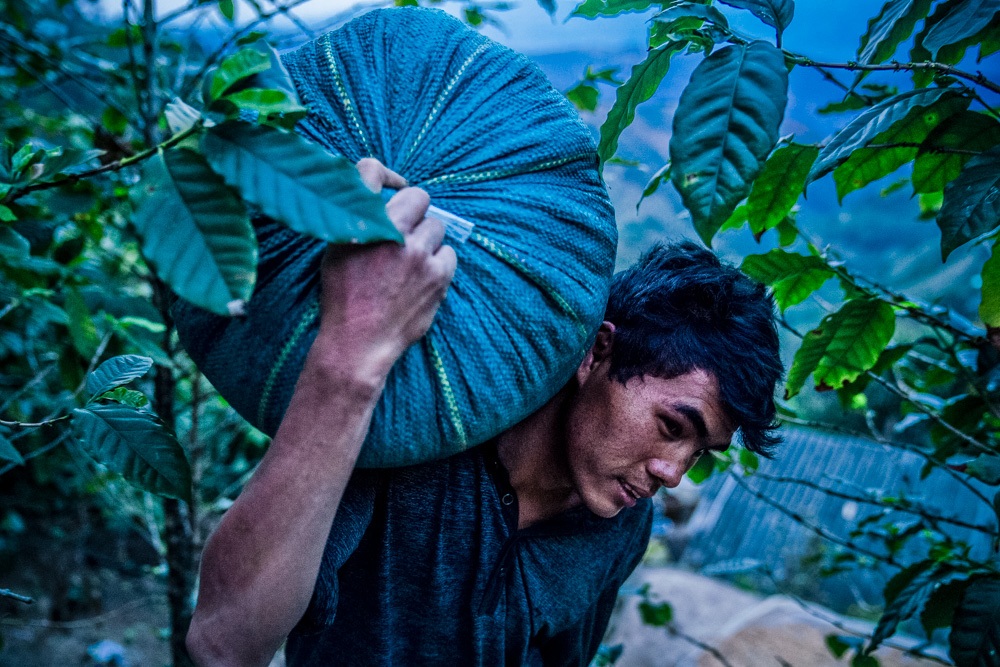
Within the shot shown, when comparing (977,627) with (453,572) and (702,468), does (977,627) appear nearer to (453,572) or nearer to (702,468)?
(702,468)

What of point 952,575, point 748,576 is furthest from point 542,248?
point 748,576

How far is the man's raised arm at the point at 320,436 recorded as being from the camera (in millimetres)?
722

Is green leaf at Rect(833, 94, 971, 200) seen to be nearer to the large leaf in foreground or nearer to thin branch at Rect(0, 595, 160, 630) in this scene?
the large leaf in foreground

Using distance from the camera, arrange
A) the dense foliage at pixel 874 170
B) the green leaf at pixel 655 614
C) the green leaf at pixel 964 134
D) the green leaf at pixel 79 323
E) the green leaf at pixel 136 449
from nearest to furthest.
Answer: the dense foliage at pixel 874 170 < the green leaf at pixel 136 449 < the green leaf at pixel 964 134 < the green leaf at pixel 79 323 < the green leaf at pixel 655 614

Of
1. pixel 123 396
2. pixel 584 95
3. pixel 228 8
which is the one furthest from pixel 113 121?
pixel 123 396

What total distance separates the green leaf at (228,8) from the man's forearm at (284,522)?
1.35 meters

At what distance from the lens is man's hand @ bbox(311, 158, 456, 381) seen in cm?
72

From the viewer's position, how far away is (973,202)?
852mm

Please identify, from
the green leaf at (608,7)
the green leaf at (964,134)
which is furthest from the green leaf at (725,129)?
the green leaf at (964,134)

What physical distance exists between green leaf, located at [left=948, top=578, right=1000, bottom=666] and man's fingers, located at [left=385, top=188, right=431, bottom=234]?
0.97m

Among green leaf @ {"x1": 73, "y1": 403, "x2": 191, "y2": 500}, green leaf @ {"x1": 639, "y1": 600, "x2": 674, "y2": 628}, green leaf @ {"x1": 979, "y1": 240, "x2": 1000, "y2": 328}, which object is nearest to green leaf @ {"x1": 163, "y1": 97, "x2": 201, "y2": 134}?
green leaf @ {"x1": 73, "y1": 403, "x2": 191, "y2": 500}

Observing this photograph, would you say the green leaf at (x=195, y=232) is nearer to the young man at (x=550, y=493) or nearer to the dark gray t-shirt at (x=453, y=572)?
the young man at (x=550, y=493)

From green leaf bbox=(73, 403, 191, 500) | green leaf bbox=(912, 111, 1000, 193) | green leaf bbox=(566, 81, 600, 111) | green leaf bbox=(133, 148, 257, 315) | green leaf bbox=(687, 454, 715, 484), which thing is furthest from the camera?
green leaf bbox=(566, 81, 600, 111)

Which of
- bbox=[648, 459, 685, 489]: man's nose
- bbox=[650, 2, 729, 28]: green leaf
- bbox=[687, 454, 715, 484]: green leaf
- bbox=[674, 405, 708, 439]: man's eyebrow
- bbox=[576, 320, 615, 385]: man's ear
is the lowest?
bbox=[687, 454, 715, 484]: green leaf
